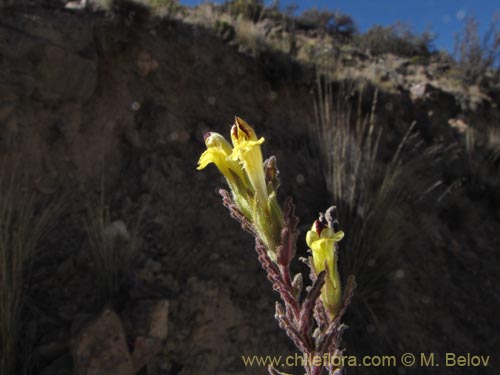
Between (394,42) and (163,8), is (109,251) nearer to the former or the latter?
(163,8)

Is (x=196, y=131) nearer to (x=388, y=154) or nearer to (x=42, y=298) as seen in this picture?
(x=42, y=298)

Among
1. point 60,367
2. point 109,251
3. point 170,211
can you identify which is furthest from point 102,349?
point 170,211

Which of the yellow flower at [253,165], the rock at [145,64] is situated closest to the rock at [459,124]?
the rock at [145,64]

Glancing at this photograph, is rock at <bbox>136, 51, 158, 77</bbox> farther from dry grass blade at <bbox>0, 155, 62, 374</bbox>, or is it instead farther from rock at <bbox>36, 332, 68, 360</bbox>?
rock at <bbox>36, 332, 68, 360</bbox>

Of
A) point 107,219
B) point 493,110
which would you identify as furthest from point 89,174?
point 493,110

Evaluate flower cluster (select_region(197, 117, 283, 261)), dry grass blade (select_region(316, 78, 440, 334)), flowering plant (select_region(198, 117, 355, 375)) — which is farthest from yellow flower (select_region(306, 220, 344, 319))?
dry grass blade (select_region(316, 78, 440, 334))

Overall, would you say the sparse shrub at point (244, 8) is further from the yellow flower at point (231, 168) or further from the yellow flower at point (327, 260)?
the yellow flower at point (327, 260)
